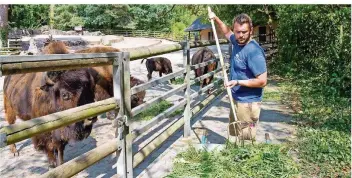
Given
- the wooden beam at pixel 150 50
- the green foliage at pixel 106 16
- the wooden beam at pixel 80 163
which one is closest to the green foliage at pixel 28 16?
the green foliage at pixel 106 16

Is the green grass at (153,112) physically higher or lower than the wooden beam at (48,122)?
lower

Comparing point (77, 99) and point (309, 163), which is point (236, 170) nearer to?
point (309, 163)

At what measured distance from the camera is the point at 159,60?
41.8 ft

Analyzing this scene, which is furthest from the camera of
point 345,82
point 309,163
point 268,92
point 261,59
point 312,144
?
point 268,92

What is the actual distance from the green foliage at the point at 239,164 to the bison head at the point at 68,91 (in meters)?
1.04

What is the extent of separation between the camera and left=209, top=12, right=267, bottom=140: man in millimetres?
3885

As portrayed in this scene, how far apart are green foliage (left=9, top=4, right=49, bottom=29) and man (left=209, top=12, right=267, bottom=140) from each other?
44830mm

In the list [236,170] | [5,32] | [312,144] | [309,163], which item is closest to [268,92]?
[312,144]

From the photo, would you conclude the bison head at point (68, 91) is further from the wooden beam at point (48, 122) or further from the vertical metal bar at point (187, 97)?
the vertical metal bar at point (187, 97)

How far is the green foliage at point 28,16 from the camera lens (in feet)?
168

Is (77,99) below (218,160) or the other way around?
the other way around

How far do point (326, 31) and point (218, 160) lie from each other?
372 inches

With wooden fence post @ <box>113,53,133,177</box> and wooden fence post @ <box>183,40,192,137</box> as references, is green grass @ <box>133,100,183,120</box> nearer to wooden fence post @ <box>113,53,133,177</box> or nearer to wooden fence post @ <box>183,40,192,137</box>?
wooden fence post @ <box>183,40,192,137</box>

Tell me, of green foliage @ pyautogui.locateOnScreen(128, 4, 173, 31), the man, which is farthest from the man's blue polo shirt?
green foliage @ pyautogui.locateOnScreen(128, 4, 173, 31)
